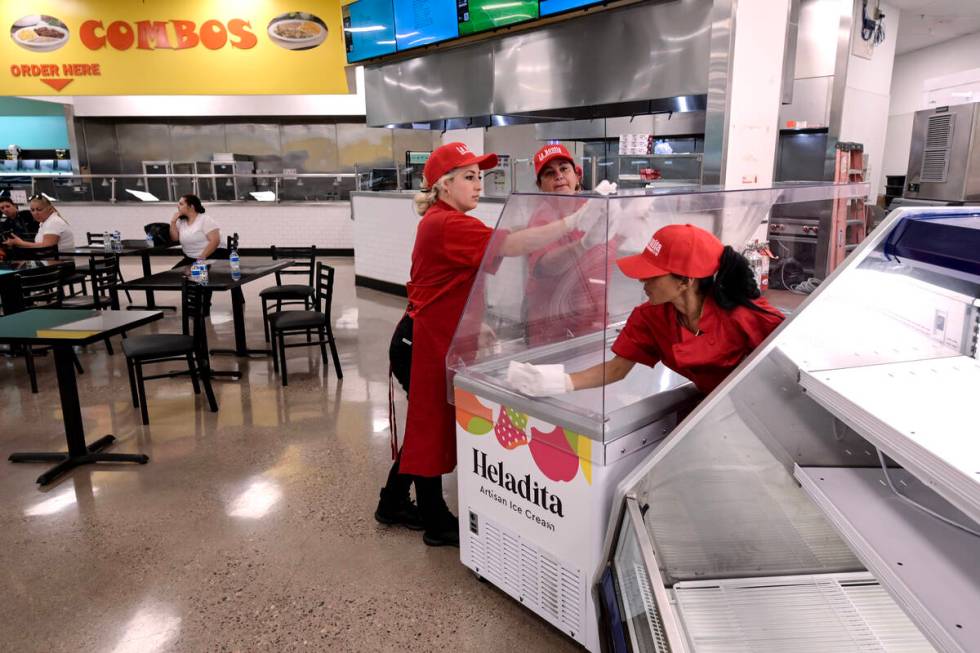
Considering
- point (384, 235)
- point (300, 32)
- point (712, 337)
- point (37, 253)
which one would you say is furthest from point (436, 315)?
point (300, 32)

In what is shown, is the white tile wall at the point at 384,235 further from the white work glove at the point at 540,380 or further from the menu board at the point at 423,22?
the white work glove at the point at 540,380

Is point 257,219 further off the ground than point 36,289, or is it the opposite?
point 257,219

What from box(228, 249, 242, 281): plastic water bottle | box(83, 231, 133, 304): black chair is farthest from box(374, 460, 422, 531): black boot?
box(83, 231, 133, 304): black chair

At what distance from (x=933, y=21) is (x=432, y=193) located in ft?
29.2

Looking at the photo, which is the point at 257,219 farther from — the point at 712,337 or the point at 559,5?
the point at 712,337

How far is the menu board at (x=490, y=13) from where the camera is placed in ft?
20.8

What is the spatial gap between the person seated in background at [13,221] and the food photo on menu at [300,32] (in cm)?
384

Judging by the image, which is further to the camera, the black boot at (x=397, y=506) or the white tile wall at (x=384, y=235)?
the white tile wall at (x=384, y=235)

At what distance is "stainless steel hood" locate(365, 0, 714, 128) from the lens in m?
5.25

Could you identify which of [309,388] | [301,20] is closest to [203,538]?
[309,388]

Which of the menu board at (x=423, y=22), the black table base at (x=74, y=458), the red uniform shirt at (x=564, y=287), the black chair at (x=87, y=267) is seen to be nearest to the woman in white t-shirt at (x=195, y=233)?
the black chair at (x=87, y=267)

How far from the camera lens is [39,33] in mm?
→ 8164

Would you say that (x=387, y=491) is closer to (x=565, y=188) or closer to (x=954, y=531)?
(x=565, y=188)

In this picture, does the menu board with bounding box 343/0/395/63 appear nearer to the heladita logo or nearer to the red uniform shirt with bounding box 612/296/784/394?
the heladita logo
